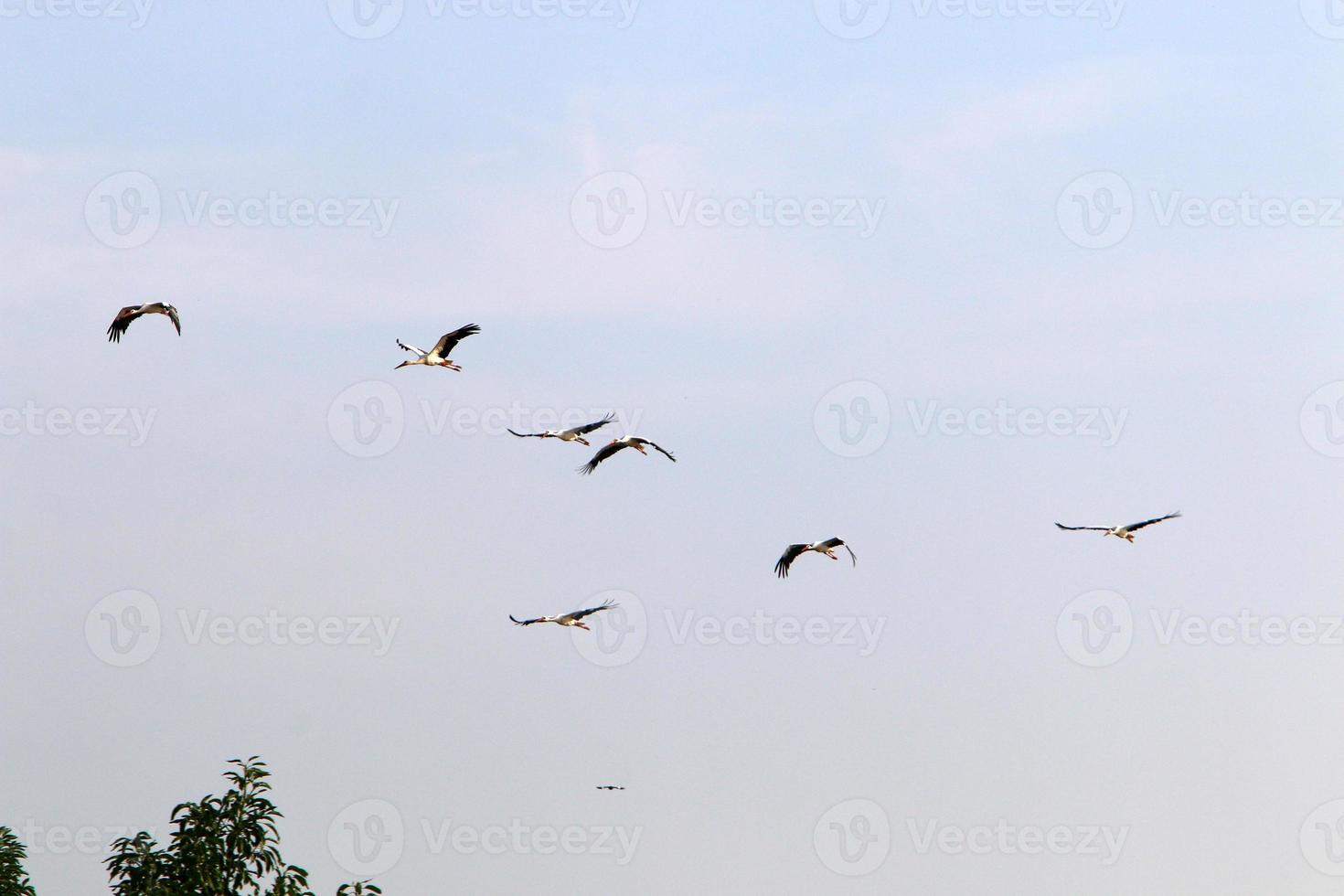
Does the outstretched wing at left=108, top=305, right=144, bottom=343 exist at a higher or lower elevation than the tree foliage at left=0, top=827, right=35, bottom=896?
higher

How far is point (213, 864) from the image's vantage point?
35750 mm

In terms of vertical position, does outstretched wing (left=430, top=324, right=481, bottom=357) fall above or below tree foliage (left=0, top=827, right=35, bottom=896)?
above

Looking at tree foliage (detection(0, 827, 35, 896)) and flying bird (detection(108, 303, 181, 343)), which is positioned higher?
flying bird (detection(108, 303, 181, 343))

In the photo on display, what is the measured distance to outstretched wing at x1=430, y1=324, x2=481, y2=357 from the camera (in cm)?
→ 3588

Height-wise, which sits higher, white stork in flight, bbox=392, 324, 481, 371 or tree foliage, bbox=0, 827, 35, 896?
white stork in flight, bbox=392, 324, 481, 371

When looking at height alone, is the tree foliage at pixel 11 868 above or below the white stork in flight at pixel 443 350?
below

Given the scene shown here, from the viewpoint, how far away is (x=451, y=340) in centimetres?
3606

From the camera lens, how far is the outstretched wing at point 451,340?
35.9m

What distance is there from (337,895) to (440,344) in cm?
894

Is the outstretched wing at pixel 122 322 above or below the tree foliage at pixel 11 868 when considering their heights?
above

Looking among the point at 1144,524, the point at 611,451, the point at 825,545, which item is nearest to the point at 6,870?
the point at 611,451

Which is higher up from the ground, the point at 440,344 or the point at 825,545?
the point at 440,344

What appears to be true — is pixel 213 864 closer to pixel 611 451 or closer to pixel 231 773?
pixel 231 773

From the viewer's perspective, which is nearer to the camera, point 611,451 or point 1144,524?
point 611,451
